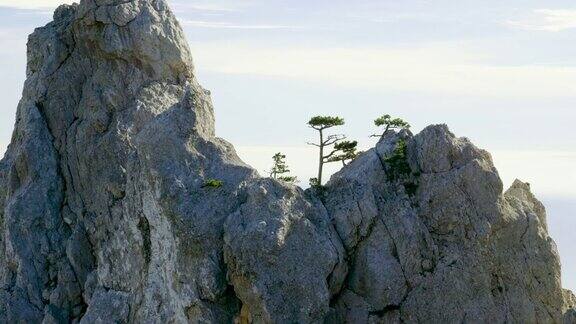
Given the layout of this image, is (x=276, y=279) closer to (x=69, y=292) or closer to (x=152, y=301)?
(x=152, y=301)

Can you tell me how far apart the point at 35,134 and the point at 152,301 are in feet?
56.4

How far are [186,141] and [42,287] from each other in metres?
15.5

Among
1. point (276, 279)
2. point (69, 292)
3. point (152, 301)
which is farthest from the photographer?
point (69, 292)

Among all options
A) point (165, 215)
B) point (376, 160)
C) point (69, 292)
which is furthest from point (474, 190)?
point (69, 292)

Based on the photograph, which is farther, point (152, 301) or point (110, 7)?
point (110, 7)

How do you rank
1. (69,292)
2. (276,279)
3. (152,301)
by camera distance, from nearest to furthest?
(276,279) → (152,301) → (69,292)

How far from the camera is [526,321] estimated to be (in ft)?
211

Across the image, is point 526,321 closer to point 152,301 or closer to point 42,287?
point 152,301

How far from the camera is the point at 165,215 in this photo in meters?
64.9

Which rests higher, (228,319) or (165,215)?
(165,215)

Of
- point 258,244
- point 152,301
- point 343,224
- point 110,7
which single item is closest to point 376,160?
point 343,224

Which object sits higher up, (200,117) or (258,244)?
(200,117)

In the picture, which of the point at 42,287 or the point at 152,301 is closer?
the point at 152,301

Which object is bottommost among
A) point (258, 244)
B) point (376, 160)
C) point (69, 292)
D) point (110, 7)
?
point (69, 292)
